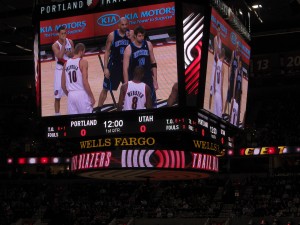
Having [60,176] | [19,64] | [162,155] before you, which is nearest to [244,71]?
[162,155]

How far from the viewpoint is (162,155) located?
16.2 meters

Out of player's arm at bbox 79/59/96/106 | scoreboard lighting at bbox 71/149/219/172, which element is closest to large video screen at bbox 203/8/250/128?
scoreboard lighting at bbox 71/149/219/172

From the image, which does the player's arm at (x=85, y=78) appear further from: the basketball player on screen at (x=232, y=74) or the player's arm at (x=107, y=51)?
the basketball player on screen at (x=232, y=74)

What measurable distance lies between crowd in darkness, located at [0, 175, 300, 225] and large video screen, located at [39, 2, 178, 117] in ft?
49.2

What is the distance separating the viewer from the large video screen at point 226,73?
15.9 metres

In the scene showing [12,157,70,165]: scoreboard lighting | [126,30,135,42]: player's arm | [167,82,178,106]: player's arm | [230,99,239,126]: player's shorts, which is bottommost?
[12,157,70,165]: scoreboard lighting

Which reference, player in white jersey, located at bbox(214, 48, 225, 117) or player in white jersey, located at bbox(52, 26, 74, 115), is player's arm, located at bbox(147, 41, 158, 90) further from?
player in white jersey, located at bbox(52, 26, 74, 115)

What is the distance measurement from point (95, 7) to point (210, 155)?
16.2ft

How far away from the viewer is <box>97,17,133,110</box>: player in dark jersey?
1592 centimetres

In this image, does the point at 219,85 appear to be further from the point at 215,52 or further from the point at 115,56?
the point at 115,56

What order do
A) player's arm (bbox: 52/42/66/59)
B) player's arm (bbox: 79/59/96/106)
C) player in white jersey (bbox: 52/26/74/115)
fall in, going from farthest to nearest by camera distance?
player's arm (bbox: 52/42/66/59), player in white jersey (bbox: 52/26/74/115), player's arm (bbox: 79/59/96/106)

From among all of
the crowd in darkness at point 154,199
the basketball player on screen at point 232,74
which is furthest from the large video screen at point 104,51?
the crowd in darkness at point 154,199

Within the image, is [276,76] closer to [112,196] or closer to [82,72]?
[112,196]

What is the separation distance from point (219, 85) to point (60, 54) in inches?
161
